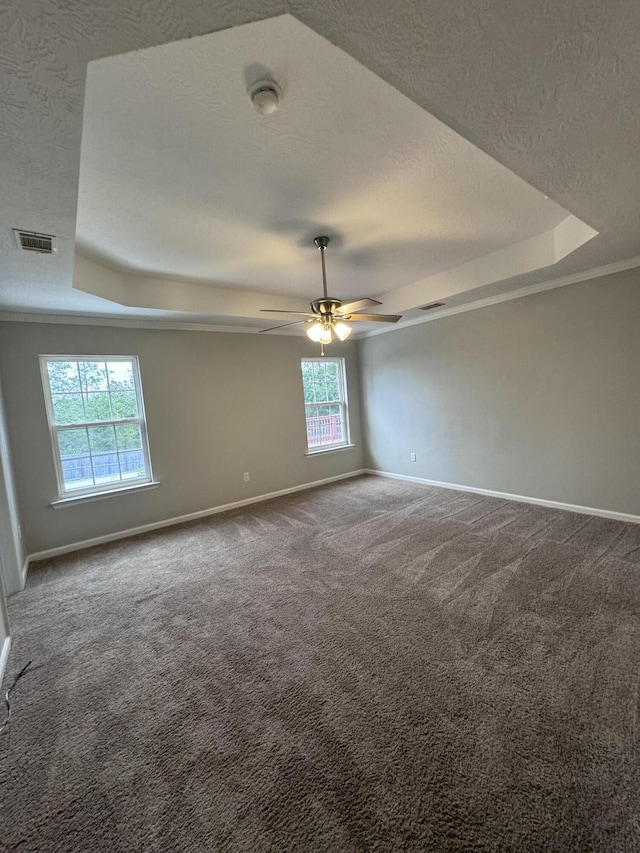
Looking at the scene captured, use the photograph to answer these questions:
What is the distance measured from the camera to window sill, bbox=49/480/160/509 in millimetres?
3615

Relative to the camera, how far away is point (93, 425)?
12.6ft

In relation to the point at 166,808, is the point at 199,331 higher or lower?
higher

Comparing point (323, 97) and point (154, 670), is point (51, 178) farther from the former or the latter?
point (154, 670)

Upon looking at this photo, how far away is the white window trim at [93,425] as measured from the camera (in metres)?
3.60

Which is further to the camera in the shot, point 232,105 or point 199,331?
point 199,331

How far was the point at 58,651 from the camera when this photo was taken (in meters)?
2.14

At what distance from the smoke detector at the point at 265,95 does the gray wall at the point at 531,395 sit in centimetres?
355

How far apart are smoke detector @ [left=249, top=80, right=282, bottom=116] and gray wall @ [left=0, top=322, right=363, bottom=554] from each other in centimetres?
329

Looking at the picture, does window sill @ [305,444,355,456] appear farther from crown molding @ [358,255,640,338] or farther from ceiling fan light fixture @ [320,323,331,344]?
ceiling fan light fixture @ [320,323,331,344]

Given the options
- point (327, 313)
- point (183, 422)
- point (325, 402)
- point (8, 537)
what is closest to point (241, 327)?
point (183, 422)

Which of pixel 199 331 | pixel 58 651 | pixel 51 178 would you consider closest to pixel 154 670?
pixel 58 651

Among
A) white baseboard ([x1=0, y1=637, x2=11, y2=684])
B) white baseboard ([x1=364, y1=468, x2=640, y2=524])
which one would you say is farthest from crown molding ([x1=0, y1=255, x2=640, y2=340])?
white baseboard ([x1=0, y1=637, x2=11, y2=684])

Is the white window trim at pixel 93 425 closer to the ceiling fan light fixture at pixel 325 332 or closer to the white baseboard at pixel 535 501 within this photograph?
the ceiling fan light fixture at pixel 325 332

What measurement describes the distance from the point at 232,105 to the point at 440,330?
3.95 m
